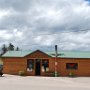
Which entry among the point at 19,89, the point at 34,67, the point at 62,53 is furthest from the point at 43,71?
the point at 19,89

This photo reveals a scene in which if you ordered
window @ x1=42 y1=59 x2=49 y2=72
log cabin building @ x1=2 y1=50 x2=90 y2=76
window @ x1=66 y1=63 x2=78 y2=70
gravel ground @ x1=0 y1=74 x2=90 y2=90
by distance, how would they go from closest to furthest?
gravel ground @ x1=0 y1=74 x2=90 y2=90 → log cabin building @ x1=2 y1=50 x2=90 y2=76 → window @ x1=66 y1=63 x2=78 y2=70 → window @ x1=42 y1=59 x2=49 y2=72

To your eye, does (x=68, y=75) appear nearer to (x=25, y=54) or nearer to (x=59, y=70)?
(x=59, y=70)

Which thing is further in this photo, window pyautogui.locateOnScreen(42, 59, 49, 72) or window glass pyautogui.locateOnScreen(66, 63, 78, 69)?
window pyautogui.locateOnScreen(42, 59, 49, 72)

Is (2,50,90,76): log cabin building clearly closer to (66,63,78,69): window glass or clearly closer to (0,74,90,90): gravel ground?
(66,63,78,69): window glass

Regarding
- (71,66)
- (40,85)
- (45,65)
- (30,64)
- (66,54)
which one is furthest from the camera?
(66,54)

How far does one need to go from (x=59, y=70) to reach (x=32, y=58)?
458cm

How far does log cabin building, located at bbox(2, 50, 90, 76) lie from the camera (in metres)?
50.0

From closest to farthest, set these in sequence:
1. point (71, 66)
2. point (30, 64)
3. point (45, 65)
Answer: point (71, 66) → point (45, 65) → point (30, 64)

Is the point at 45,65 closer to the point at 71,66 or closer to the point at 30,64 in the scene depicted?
the point at 30,64

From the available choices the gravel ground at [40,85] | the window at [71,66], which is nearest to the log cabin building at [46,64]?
the window at [71,66]

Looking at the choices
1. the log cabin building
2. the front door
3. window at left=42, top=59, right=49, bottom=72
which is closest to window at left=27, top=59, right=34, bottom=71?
the log cabin building

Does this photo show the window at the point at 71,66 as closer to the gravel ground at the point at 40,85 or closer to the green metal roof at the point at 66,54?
the green metal roof at the point at 66,54

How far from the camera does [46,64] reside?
50.8 m

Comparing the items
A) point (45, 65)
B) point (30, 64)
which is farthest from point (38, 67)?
point (30, 64)
